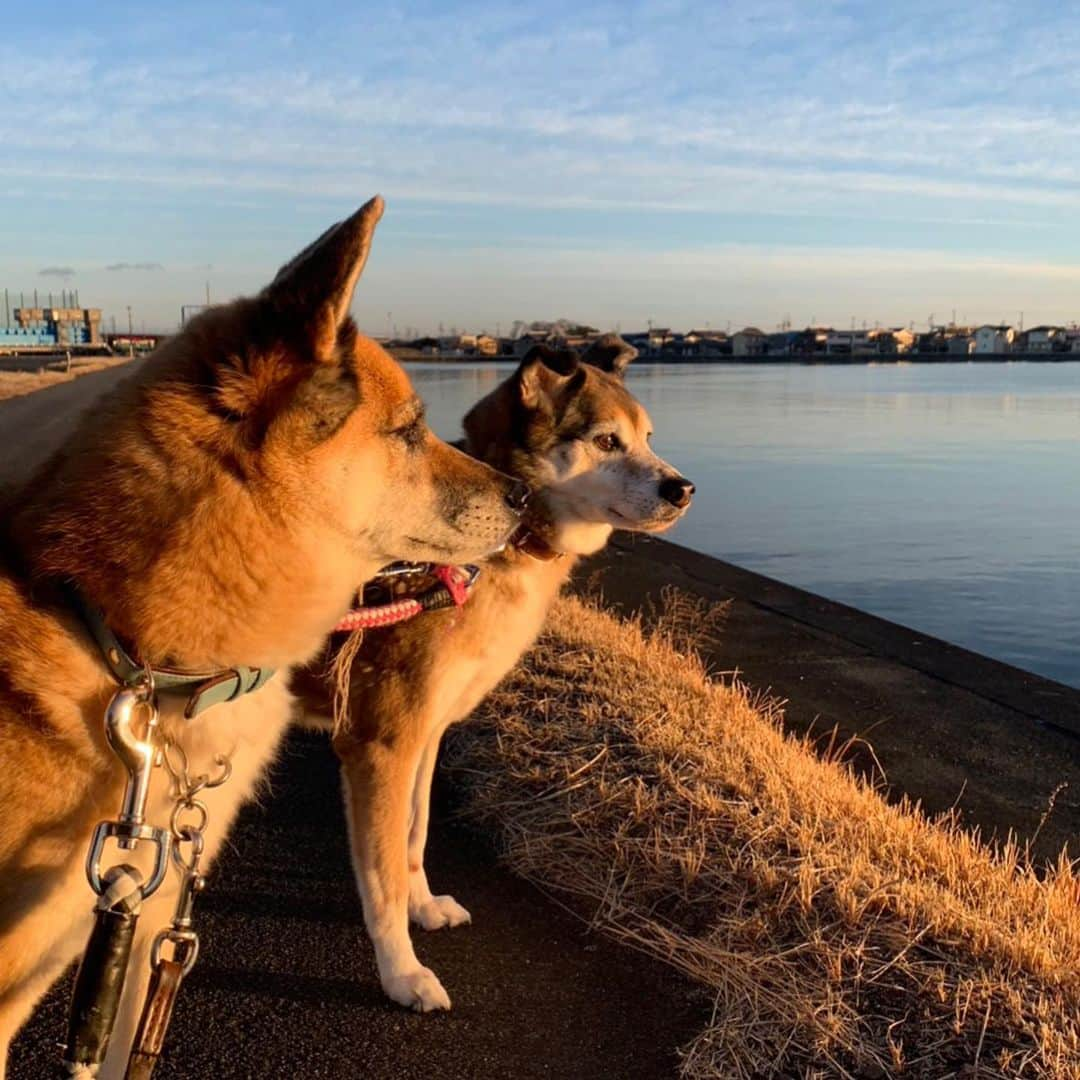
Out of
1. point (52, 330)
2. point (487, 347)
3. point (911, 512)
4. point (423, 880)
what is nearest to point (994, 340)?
point (487, 347)

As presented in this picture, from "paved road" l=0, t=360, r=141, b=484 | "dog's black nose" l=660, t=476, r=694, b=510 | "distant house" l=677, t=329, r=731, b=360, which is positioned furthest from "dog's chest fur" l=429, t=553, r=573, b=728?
"distant house" l=677, t=329, r=731, b=360

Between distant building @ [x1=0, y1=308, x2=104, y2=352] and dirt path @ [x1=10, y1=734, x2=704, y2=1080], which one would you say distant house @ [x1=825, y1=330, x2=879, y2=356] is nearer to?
distant building @ [x1=0, y1=308, x2=104, y2=352]

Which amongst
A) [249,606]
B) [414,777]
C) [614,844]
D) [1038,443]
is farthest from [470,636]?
[1038,443]

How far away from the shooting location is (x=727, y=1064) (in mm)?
2711

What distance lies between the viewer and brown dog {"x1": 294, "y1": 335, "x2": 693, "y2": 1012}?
3.36 m

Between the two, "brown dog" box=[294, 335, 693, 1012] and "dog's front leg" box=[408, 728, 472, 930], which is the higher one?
"brown dog" box=[294, 335, 693, 1012]

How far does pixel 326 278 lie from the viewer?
2.06 meters

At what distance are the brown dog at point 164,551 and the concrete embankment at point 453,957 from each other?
602mm

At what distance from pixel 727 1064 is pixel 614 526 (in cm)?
237

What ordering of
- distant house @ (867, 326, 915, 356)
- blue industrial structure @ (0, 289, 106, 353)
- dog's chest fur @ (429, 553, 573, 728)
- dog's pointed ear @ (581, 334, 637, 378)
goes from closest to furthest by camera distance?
dog's chest fur @ (429, 553, 573, 728) → dog's pointed ear @ (581, 334, 637, 378) → blue industrial structure @ (0, 289, 106, 353) → distant house @ (867, 326, 915, 356)

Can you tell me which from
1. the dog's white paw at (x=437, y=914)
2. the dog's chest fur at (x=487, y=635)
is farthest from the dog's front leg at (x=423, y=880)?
the dog's chest fur at (x=487, y=635)

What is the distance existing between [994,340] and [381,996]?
162 metres

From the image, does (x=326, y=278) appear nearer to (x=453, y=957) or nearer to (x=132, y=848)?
(x=132, y=848)

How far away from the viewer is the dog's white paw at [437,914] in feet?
12.0
